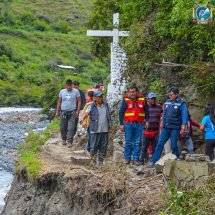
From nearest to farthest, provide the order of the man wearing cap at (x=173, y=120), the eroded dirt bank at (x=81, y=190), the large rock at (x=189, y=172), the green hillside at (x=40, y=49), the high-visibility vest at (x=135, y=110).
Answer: the large rock at (x=189, y=172), the eroded dirt bank at (x=81, y=190), the man wearing cap at (x=173, y=120), the high-visibility vest at (x=135, y=110), the green hillside at (x=40, y=49)

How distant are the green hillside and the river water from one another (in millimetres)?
7244

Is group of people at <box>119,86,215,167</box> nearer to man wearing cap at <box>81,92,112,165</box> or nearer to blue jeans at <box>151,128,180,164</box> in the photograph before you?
blue jeans at <box>151,128,180,164</box>

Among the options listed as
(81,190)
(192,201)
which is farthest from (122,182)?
(192,201)

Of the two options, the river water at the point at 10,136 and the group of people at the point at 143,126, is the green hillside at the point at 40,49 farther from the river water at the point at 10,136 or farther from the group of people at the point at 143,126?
the group of people at the point at 143,126

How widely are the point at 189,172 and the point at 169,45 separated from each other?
5.08 meters

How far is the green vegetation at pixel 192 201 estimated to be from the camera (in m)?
7.67

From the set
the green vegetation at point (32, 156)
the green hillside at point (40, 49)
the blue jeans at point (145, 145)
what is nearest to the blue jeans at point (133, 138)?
the blue jeans at point (145, 145)

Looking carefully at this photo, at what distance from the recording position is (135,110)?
12.1 m

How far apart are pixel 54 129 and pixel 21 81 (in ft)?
176

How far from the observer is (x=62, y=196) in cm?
1134

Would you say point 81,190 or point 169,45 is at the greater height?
point 169,45

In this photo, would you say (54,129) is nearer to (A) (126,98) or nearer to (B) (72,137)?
(B) (72,137)

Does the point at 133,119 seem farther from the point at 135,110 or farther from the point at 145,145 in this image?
the point at 145,145

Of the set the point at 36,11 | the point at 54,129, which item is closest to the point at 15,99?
the point at 54,129
